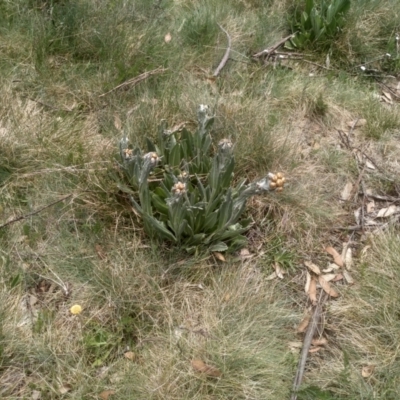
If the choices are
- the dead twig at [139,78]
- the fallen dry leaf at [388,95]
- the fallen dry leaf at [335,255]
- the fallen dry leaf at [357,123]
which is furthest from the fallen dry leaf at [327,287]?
the fallen dry leaf at [388,95]

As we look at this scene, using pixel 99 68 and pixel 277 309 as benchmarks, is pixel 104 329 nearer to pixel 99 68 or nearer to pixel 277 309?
pixel 277 309

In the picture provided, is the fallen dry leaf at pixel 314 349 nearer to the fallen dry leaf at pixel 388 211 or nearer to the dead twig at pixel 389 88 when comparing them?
the fallen dry leaf at pixel 388 211

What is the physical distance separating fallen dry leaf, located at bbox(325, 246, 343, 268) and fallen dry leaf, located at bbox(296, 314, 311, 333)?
1.30 feet

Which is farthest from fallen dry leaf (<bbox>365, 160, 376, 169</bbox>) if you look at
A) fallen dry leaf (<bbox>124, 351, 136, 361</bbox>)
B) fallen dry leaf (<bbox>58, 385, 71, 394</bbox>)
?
fallen dry leaf (<bbox>58, 385, 71, 394</bbox>)

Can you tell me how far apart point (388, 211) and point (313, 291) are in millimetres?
772

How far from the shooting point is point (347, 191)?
328cm

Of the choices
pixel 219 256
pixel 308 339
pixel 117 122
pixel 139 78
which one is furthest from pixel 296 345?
pixel 139 78

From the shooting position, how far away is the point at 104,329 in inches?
98.8

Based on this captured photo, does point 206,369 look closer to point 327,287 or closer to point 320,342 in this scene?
point 320,342

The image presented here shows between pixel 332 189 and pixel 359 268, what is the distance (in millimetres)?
584

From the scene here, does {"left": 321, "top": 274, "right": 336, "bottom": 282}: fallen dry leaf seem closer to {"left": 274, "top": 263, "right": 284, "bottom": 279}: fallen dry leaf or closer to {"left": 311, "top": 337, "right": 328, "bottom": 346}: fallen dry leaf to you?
{"left": 274, "top": 263, "right": 284, "bottom": 279}: fallen dry leaf

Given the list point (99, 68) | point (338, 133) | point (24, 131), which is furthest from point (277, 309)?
point (99, 68)

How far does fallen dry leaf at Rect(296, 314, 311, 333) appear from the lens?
2.63 m

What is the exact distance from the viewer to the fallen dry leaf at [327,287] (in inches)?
109
